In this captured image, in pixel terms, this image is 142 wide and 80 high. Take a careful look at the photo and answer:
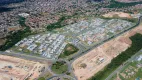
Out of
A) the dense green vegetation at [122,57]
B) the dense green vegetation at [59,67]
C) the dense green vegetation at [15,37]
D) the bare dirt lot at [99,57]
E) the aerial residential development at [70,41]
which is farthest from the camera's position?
the dense green vegetation at [15,37]

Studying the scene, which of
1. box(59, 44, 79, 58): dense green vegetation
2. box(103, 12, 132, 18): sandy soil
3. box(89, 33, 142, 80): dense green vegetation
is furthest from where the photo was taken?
box(103, 12, 132, 18): sandy soil

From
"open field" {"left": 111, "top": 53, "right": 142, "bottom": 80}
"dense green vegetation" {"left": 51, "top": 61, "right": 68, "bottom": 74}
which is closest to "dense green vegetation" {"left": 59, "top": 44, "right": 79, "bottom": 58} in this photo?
"dense green vegetation" {"left": 51, "top": 61, "right": 68, "bottom": 74}

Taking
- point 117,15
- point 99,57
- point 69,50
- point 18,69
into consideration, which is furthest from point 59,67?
point 117,15

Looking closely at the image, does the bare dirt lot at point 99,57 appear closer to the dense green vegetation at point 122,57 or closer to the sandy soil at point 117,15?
the dense green vegetation at point 122,57

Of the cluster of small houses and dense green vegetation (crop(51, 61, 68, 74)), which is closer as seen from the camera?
dense green vegetation (crop(51, 61, 68, 74))

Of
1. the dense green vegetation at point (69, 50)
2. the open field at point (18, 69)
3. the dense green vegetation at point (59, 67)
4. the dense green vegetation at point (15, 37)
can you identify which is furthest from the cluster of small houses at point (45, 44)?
the open field at point (18, 69)

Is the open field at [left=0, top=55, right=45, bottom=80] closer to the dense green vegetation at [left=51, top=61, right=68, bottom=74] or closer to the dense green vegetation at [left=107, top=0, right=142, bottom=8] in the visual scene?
the dense green vegetation at [left=51, top=61, right=68, bottom=74]

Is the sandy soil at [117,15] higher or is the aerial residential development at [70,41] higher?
the aerial residential development at [70,41]

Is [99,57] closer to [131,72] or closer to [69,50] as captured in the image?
[69,50]
